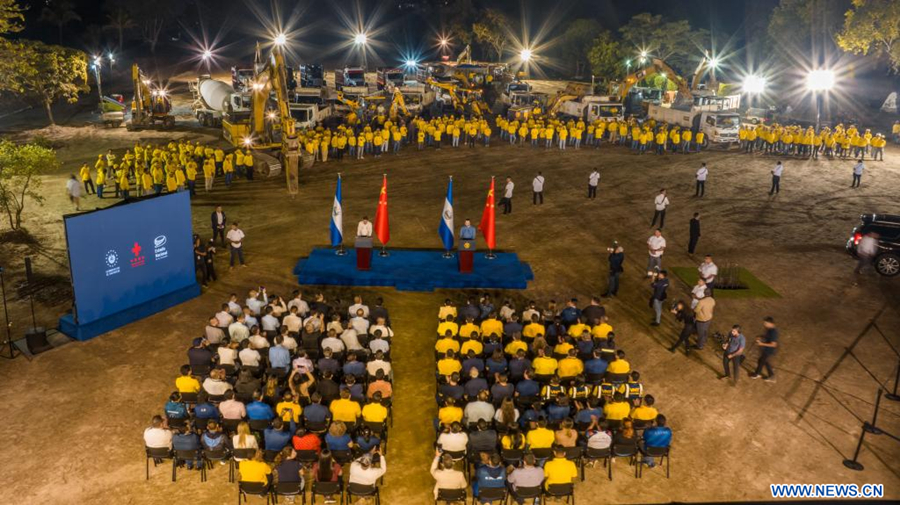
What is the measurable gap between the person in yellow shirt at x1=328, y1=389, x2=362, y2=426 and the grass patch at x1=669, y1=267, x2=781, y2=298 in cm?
1156

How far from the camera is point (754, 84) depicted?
59438 mm

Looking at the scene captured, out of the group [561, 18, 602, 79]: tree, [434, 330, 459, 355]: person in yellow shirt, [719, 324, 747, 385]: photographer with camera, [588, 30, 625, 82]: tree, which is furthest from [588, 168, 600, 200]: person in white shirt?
[561, 18, 602, 79]: tree

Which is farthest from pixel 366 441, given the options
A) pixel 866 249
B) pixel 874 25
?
pixel 874 25

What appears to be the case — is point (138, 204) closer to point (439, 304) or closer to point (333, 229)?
point (333, 229)

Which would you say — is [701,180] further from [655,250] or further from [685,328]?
[685,328]

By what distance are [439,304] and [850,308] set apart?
422 inches

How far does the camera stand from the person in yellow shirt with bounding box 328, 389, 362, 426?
38.3 ft

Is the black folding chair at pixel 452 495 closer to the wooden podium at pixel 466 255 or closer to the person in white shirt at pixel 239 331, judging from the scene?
the person in white shirt at pixel 239 331

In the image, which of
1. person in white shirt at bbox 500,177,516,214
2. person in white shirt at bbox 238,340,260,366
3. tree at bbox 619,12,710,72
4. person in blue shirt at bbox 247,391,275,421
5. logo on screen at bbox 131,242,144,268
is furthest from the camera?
tree at bbox 619,12,710,72

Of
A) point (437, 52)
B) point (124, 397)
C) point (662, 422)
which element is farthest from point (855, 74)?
point (124, 397)

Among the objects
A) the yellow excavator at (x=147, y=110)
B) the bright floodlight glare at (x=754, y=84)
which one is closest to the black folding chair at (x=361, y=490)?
the yellow excavator at (x=147, y=110)

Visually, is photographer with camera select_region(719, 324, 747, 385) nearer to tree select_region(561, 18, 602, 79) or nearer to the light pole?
the light pole

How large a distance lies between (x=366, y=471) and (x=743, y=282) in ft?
45.3

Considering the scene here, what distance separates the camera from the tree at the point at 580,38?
72406 millimetres
